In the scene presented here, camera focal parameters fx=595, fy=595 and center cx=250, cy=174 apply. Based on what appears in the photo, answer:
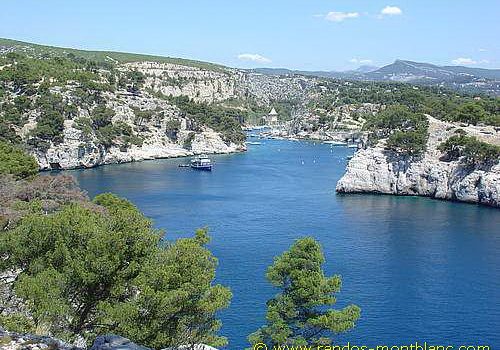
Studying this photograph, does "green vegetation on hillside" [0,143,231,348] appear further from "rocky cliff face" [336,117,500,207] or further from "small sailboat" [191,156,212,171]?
"small sailboat" [191,156,212,171]

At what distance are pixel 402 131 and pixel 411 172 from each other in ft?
17.7

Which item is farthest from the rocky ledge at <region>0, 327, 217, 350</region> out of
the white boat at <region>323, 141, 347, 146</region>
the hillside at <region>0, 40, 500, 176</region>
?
the white boat at <region>323, 141, 347, 146</region>

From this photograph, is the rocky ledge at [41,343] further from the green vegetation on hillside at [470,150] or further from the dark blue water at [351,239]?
the green vegetation on hillside at [470,150]

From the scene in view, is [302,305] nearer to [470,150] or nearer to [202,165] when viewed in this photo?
[470,150]

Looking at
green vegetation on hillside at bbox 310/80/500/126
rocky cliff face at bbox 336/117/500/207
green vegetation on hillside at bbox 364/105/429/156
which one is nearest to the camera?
rocky cliff face at bbox 336/117/500/207

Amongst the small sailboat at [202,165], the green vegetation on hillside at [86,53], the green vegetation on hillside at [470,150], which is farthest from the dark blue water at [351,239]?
the green vegetation on hillside at [86,53]

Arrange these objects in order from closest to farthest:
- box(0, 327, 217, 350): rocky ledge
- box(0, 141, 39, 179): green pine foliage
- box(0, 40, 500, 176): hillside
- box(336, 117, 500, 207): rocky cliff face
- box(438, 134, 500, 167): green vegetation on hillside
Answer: box(0, 327, 217, 350): rocky ledge, box(0, 141, 39, 179): green pine foliage, box(438, 134, 500, 167): green vegetation on hillside, box(336, 117, 500, 207): rocky cliff face, box(0, 40, 500, 176): hillside

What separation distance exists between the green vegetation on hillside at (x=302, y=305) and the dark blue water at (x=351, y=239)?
762 centimetres

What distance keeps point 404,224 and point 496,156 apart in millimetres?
14829

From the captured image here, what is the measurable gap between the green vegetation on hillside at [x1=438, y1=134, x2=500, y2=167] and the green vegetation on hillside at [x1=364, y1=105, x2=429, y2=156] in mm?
2467

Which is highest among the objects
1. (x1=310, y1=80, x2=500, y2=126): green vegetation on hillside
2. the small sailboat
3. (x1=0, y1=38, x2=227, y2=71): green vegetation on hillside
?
(x1=0, y1=38, x2=227, y2=71): green vegetation on hillside

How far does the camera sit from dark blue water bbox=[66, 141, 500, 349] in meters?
29.0

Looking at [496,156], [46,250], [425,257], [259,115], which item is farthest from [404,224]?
[259,115]

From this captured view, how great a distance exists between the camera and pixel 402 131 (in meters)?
65.8
